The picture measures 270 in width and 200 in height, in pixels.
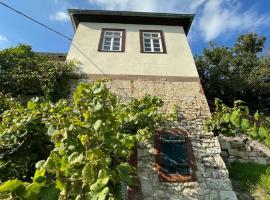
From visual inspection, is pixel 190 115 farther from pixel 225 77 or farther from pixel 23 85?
pixel 225 77

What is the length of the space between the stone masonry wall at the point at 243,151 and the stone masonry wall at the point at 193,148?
1.13m

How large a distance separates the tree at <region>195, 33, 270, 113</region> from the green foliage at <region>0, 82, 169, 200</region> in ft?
28.9

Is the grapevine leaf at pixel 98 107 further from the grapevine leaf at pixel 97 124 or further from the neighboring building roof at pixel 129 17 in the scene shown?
the neighboring building roof at pixel 129 17

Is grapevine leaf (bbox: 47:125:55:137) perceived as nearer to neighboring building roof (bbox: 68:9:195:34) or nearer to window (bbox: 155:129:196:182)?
window (bbox: 155:129:196:182)

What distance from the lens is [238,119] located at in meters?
3.60

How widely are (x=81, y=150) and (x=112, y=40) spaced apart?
23.5 ft

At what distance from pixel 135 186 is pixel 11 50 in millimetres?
5668

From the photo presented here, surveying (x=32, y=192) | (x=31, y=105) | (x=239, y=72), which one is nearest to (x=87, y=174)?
(x=32, y=192)

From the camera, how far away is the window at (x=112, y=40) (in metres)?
9.38

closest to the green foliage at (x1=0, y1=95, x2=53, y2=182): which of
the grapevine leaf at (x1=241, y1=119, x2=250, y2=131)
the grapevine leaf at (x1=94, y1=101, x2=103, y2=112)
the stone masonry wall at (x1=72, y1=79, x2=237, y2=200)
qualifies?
the grapevine leaf at (x1=94, y1=101, x2=103, y2=112)

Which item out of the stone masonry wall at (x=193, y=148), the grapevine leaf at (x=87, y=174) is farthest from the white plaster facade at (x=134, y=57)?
the grapevine leaf at (x=87, y=174)

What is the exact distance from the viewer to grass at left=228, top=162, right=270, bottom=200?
20.0 ft

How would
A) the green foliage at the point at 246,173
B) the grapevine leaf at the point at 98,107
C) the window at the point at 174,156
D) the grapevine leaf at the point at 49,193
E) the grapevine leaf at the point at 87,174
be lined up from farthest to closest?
the green foliage at the point at 246,173, the window at the point at 174,156, the grapevine leaf at the point at 98,107, the grapevine leaf at the point at 87,174, the grapevine leaf at the point at 49,193

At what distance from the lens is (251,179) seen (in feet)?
21.8
